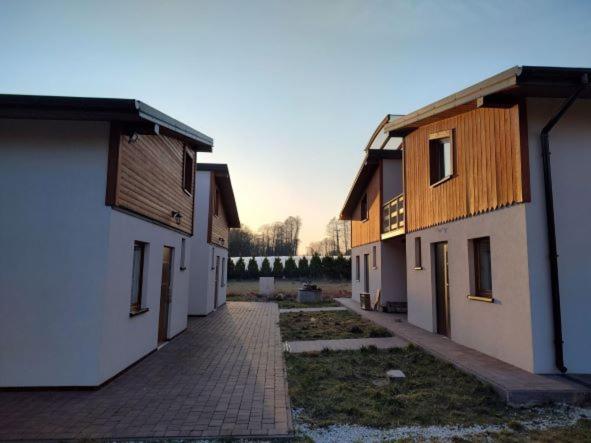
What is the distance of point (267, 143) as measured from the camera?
13.5 metres

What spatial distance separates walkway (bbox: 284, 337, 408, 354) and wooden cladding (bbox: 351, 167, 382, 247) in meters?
5.79

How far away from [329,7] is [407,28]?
1.98 meters

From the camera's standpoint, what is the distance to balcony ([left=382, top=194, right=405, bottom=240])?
12031 mm

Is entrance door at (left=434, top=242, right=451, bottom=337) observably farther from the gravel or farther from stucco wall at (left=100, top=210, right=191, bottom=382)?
stucco wall at (left=100, top=210, right=191, bottom=382)

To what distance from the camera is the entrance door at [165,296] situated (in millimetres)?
8953

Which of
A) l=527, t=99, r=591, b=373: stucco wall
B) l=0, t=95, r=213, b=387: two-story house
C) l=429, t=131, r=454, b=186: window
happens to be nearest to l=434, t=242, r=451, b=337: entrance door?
l=429, t=131, r=454, b=186: window

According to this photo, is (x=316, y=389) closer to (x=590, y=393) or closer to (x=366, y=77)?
(x=590, y=393)

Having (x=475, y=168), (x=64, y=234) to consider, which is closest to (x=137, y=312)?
(x=64, y=234)

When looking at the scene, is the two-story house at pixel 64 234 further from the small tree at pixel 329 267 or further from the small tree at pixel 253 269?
the small tree at pixel 253 269

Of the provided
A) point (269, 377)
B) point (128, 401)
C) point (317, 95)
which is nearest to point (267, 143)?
point (317, 95)

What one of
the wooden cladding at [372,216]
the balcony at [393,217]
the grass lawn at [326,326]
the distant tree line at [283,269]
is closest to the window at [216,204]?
the grass lawn at [326,326]

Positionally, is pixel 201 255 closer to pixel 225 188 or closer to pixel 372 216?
pixel 225 188

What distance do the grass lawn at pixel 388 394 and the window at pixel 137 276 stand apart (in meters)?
3.18

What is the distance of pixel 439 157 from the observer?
9.66 metres
